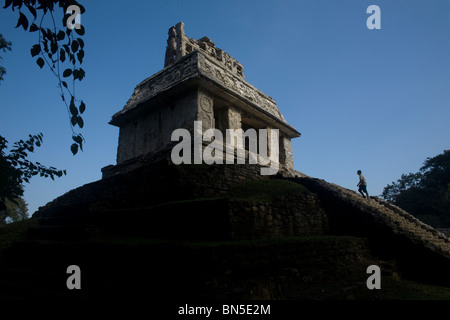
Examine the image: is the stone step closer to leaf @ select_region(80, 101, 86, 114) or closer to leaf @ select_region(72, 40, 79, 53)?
leaf @ select_region(80, 101, 86, 114)

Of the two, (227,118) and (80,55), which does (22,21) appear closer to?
(80,55)

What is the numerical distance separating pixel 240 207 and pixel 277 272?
1.19m

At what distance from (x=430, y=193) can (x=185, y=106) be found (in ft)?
92.7

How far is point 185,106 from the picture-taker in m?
9.02

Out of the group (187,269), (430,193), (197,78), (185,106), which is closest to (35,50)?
(187,269)

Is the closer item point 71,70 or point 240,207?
point 71,70

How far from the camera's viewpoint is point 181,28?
11.7m

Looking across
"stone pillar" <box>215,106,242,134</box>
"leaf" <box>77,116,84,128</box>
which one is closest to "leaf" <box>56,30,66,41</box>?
"leaf" <box>77,116,84,128</box>

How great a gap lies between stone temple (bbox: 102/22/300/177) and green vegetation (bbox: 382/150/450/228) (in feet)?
64.9

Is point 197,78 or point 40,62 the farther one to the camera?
point 197,78

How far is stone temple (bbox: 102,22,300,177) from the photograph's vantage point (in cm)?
887

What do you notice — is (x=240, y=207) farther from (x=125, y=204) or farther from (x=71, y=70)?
(x=125, y=204)

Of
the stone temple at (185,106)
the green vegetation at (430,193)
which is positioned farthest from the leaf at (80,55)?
the green vegetation at (430,193)

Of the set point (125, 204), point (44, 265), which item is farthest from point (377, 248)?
point (44, 265)
